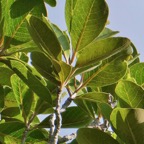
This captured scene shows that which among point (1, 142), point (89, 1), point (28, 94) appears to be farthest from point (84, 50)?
point (1, 142)

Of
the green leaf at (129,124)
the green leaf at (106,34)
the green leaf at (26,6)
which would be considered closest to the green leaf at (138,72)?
the green leaf at (106,34)

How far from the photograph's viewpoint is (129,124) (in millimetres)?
1604

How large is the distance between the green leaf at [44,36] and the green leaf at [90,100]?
25 cm

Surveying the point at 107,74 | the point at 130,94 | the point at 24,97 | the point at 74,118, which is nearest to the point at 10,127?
the point at 24,97

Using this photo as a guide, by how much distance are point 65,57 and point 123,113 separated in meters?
0.38

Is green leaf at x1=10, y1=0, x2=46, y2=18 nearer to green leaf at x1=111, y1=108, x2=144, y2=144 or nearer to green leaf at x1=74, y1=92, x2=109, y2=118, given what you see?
green leaf at x1=74, y1=92, x2=109, y2=118

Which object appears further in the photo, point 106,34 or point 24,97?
point 24,97

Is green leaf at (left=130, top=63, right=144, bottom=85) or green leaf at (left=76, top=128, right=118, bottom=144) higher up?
green leaf at (left=130, top=63, right=144, bottom=85)

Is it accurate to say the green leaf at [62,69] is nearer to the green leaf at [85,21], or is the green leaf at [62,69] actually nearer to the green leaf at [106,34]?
the green leaf at [85,21]

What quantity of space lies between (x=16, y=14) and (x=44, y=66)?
9.9 inches

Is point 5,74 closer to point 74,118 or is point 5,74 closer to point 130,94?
point 74,118

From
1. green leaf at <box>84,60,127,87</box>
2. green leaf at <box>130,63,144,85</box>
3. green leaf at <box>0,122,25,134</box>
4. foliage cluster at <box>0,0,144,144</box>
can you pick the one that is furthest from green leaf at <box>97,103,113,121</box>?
green leaf at <box>0,122,25,134</box>

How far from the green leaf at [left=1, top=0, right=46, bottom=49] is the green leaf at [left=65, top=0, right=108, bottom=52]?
0.50 feet

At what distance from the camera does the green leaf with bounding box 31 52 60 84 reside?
1769mm
